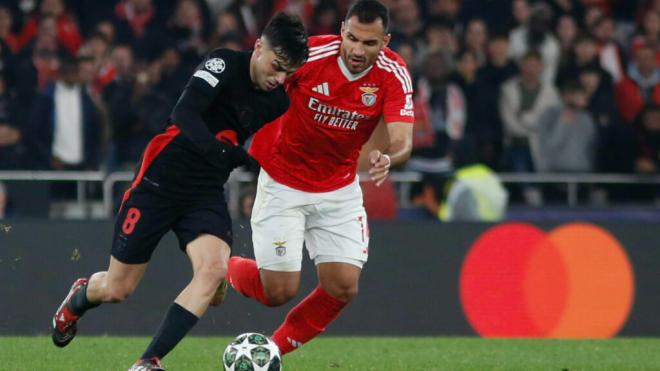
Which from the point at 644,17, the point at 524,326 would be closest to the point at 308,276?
the point at 524,326

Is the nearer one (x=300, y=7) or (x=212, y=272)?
(x=212, y=272)

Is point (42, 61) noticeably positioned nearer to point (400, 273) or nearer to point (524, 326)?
point (400, 273)

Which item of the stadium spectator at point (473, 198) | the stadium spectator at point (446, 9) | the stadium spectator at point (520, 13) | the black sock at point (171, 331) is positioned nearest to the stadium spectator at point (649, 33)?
the stadium spectator at point (520, 13)

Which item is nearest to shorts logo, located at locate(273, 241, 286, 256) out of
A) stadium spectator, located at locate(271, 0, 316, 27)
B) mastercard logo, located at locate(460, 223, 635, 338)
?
mastercard logo, located at locate(460, 223, 635, 338)

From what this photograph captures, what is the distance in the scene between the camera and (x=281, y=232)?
8.60m

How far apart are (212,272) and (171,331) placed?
1.35 feet

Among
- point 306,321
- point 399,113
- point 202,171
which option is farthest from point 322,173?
point 202,171

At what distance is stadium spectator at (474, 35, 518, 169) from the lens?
14164 millimetres

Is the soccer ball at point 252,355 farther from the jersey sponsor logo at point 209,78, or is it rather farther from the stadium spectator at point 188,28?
the stadium spectator at point 188,28

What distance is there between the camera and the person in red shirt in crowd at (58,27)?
1436 cm

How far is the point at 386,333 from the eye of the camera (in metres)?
11.6

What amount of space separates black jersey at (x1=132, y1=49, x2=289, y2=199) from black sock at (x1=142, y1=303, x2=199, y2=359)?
71 centimetres

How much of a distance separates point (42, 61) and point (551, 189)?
558 cm

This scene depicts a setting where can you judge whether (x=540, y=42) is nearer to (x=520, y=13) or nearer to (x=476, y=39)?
(x=520, y=13)
